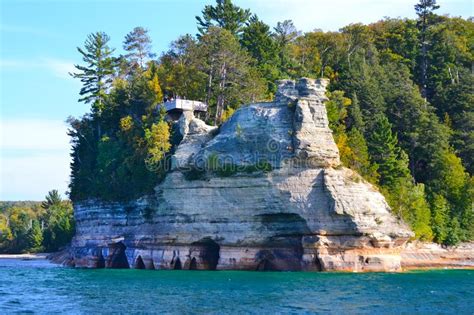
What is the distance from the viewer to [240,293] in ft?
106

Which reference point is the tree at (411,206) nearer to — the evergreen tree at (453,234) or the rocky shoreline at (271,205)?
the evergreen tree at (453,234)

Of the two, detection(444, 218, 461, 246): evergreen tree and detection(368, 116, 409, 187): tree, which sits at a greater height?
detection(368, 116, 409, 187): tree

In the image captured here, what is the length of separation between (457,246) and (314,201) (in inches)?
673

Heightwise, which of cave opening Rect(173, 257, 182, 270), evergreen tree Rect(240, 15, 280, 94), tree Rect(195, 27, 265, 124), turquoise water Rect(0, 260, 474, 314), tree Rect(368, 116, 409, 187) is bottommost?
turquoise water Rect(0, 260, 474, 314)

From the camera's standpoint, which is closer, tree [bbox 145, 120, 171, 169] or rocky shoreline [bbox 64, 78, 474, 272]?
rocky shoreline [bbox 64, 78, 474, 272]

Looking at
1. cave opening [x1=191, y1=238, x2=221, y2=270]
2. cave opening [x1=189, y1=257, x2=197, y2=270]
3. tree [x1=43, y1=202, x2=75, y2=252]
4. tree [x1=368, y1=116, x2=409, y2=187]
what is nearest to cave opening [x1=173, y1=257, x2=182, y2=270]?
cave opening [x1=189, y1=257, x2=197, y2=270]

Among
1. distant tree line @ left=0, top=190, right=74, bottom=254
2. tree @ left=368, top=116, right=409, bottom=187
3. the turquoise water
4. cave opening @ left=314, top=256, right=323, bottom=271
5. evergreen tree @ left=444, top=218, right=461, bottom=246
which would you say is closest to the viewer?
the turquoise water

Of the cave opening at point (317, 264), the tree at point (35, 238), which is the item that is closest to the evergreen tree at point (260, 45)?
the cave opening at point (317, 264)

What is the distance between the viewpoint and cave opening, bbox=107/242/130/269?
50922mm

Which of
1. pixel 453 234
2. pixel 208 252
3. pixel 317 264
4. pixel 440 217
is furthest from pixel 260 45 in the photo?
pixel 317 264

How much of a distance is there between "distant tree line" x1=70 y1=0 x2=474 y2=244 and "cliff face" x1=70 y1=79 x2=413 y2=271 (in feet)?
14.7

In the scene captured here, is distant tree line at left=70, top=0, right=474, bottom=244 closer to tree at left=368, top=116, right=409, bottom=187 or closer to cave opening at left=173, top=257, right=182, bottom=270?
tree at left=368, top=116, right=409, bottom=187

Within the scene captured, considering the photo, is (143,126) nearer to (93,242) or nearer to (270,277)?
(93,242)

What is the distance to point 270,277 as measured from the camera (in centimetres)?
3947
